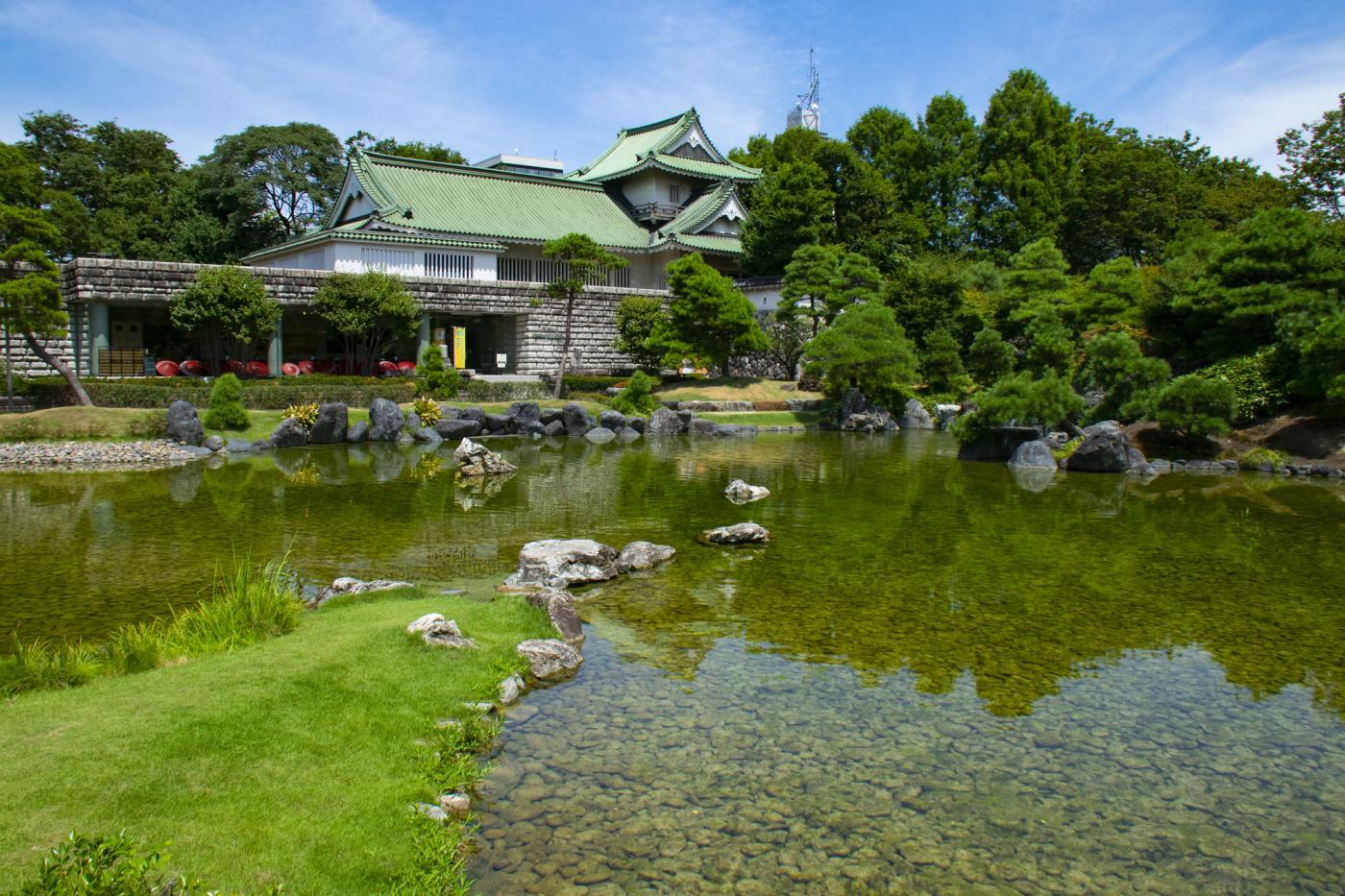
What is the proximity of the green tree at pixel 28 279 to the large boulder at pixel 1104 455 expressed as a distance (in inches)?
1007

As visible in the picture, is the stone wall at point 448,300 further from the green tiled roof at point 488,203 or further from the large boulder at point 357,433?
the large boulder at point 357,433

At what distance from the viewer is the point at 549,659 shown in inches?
299

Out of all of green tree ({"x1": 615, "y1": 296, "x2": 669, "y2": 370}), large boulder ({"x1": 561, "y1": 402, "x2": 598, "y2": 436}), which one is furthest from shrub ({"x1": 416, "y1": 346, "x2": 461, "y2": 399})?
green tree ({"x1": 615, "y1": 296, "x2": 669, "y2": 370})

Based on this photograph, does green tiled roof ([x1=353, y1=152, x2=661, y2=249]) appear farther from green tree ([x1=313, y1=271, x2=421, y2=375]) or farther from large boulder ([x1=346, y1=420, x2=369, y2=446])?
large boulder ([x1=346, y1=420, x2=369, y2=446])

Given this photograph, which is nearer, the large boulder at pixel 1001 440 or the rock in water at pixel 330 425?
the large boulder at pixel 1001 440

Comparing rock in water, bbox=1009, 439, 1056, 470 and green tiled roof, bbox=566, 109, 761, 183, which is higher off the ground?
green tiled roof, bbox=566, 109, 761, 183

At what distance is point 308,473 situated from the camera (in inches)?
750

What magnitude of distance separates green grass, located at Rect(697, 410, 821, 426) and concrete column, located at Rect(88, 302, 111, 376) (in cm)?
1932

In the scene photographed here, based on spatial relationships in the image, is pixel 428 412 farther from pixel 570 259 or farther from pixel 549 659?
pixel 549 659

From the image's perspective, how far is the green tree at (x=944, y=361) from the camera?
36.0 m

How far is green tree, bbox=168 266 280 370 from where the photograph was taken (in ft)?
90.2

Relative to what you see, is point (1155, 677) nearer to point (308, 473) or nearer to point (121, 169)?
point (308, 473)

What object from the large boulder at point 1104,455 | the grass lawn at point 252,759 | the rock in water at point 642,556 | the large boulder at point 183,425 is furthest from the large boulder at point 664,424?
the grass lawn at point 252,759

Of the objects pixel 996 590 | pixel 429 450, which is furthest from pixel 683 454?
pixel 996 590
